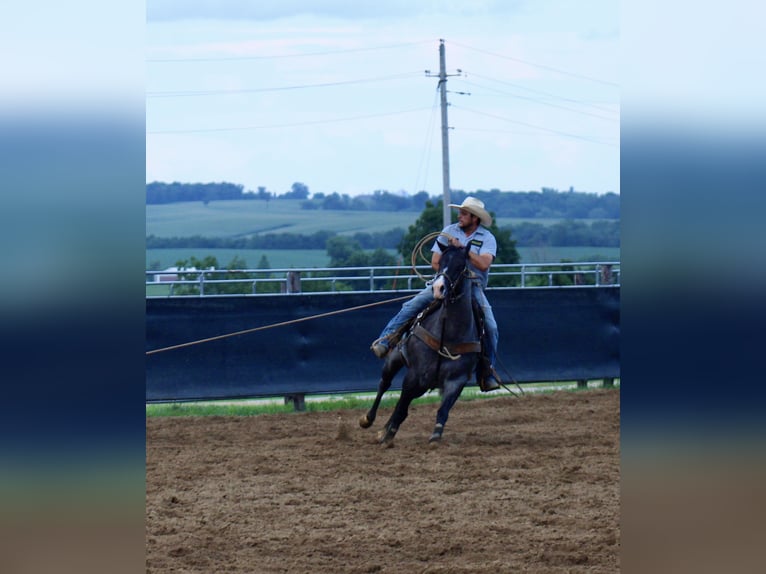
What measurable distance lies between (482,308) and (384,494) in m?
2.56

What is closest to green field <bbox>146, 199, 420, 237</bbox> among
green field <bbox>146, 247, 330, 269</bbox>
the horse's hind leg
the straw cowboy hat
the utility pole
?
green field <bbox>146, 247, 330, 269</bbox>

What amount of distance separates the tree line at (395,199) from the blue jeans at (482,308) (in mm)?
90230

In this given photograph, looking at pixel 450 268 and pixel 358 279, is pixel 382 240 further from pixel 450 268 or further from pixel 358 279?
pixel 450 268

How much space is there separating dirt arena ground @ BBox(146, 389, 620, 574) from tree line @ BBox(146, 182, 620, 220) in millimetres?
89489

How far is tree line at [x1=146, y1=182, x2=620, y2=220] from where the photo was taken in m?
103

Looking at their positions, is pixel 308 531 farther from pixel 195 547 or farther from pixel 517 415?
pixel 517 415

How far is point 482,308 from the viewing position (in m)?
9.32

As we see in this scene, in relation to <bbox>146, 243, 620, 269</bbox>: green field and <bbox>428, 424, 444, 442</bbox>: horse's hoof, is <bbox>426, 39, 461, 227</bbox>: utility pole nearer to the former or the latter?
<bbox>428, 424, 444, 442</bbox>: horse's hoof

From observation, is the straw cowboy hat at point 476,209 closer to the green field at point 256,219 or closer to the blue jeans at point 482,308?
the blue jeans at point 482,308

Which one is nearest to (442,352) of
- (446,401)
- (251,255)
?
(446,401)
